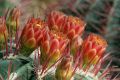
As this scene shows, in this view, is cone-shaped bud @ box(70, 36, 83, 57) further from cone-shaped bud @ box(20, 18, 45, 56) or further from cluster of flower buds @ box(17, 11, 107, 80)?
cone-shaped bud @ box(20, 18, 45, 56)

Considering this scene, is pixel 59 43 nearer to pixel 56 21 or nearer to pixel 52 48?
pixel 52 48

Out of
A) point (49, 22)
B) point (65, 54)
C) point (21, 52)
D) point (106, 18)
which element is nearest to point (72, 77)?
point (65, 54)

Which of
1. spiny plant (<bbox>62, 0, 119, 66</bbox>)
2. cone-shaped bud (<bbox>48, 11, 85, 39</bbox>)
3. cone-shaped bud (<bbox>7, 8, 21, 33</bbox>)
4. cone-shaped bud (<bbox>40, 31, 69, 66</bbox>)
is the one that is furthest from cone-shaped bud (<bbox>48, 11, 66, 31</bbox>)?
spiny plant (<bbox>62, 0, 119, 66</bbox>)

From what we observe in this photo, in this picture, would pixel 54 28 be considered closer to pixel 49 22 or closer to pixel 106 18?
A: pixel 49 22

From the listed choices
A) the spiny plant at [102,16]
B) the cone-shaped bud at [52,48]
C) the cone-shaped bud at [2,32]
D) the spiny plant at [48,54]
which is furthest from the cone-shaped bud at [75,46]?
the spiny plant at [102,16]

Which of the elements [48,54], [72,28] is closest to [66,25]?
[72,28]

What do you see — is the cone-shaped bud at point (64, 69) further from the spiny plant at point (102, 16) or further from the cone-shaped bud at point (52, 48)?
the spiny plant at point (102, 16)
